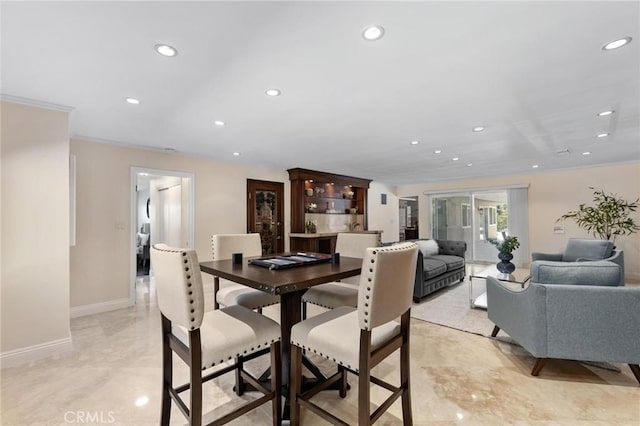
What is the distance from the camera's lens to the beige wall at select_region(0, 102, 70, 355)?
95.9 inches

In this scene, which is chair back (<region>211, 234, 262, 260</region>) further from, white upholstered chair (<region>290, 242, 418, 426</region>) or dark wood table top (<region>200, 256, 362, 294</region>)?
white upholstered chair (<region>290, 242, 418, 426</region>)

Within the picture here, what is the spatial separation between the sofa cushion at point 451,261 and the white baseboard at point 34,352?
4.93m

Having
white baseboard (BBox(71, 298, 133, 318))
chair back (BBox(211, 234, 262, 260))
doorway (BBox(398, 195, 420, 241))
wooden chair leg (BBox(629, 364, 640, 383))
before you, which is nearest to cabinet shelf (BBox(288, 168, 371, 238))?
doorway (BBox(398, 195, 420, 241))

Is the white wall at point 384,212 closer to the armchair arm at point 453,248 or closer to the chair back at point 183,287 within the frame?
the armchair arm at point 453,248

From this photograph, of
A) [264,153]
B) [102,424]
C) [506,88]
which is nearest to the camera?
[102,424]

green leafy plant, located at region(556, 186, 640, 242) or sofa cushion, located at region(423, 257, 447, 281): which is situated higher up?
green leafy plant, located at region(556, 186, 640, 242)

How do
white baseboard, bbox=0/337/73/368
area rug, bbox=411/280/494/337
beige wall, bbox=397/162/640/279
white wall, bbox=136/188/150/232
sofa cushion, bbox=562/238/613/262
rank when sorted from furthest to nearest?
white wall, bbox=136/188/150/232 < beige wall, bbox=397/162/640/279 < sofa cushion, bbox=562/238/613/262 < area rug, bbox=411/280/494/337 < white baseboard, bbox=0/337/73/368

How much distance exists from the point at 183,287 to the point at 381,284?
100 centimetres

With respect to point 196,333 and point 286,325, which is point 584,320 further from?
point 196,333

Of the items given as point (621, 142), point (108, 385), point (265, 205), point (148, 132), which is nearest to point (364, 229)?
point (265, 205)

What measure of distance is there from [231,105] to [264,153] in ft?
6.38

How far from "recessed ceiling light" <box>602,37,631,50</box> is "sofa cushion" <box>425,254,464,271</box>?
3.49m

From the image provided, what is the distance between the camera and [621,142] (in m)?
4.06

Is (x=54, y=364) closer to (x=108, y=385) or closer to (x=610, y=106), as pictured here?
(x=108, y=385)
